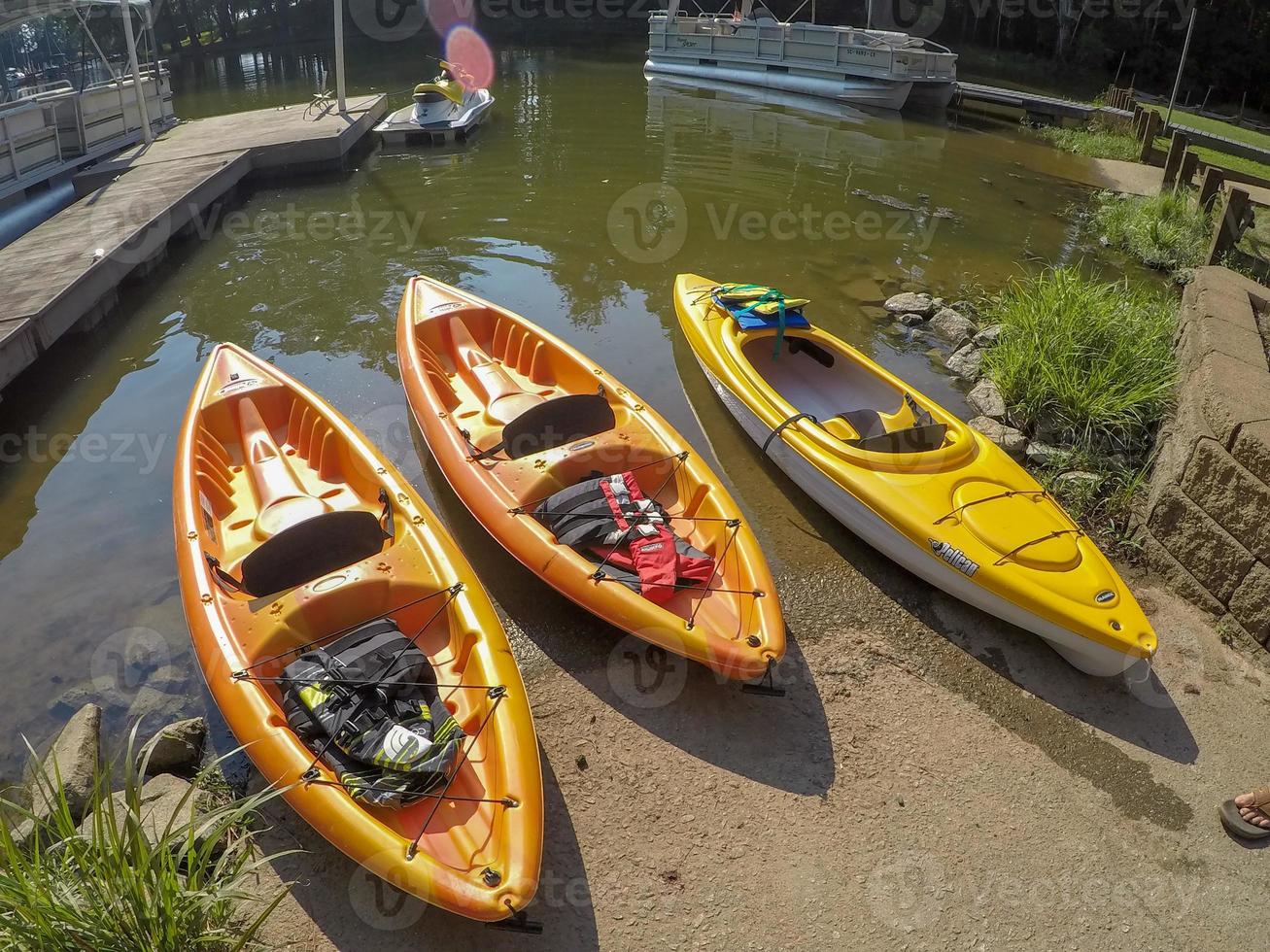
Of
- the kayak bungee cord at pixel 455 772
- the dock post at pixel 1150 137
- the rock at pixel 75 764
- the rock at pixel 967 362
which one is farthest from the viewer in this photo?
the dock post at pixel 1150 137

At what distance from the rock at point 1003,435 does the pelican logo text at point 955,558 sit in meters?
1.73

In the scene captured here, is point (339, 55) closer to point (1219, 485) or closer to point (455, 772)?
point (455, 772)

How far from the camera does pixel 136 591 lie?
17.8 ft

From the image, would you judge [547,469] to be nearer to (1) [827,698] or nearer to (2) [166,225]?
(1) [827,698]

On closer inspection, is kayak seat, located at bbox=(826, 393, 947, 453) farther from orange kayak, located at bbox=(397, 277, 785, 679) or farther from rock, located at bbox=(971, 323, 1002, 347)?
rock, located at bbox=(971, 323, 1002, 347)

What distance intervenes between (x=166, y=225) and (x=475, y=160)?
5.91 metres

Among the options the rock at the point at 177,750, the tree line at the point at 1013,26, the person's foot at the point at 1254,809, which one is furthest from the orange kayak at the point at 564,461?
the tree line at the point at 1013,26

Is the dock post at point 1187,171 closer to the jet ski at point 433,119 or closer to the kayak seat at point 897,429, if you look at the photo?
the kayak seat at point 897,429

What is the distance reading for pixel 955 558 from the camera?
4969 millimetres

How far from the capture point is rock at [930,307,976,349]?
8.52m

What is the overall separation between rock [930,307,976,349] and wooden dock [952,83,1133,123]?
11.8m

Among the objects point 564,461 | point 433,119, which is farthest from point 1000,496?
point 433,119

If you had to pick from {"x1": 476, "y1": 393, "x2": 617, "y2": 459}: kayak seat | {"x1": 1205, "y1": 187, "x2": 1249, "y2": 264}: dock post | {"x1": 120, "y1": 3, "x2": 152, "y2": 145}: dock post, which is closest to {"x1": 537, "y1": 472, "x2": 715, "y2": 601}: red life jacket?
{"x1": 476, "y1": 393, "x2": 617, "y2": 459}: kayak seat

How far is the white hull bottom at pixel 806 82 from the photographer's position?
18844 mm
